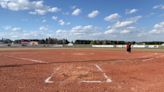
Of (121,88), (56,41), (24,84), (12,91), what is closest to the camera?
(12,91)

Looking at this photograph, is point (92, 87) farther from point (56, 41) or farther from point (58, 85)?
point (56, 41)

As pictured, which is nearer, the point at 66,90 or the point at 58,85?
the point at 66,90

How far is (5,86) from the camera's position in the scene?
756 cm

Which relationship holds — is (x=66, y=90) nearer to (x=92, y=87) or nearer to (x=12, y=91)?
(x=92, y=87)

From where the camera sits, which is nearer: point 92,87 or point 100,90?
point 100,90

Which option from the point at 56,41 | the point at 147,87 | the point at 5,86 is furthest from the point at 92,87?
the point at 56,41

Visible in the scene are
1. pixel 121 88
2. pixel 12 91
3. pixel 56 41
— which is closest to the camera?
pixel 12 91

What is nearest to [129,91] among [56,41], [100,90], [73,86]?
[100,90]

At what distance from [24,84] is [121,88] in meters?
3.51

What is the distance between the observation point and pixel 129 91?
6.89 metres

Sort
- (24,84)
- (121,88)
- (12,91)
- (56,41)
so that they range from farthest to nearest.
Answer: (56,41), (24,84), (121,88), (12,91)

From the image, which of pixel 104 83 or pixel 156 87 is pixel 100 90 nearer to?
pixel 104 83

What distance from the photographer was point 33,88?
23.8 ft

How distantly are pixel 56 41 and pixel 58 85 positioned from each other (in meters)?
133
